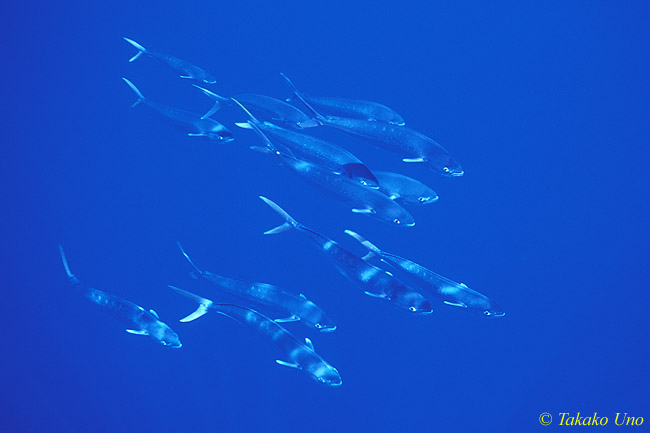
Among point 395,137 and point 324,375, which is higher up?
point 395,137

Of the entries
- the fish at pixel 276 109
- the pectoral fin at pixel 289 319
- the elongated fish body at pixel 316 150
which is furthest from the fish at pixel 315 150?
the pectoral fin at pixel 289 319

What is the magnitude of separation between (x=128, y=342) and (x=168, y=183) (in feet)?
8.75

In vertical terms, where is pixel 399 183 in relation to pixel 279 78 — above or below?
below

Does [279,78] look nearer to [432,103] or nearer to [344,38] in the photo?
[344,38]

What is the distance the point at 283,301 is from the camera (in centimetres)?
427

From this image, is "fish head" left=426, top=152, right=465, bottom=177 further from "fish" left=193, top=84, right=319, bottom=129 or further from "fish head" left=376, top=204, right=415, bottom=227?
"fish" left=193, top=84, right=319, bottom=129

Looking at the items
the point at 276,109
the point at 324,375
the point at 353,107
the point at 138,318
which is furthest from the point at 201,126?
the point at 324,375

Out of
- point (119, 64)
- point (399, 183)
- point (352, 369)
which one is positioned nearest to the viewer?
point (399, 183)

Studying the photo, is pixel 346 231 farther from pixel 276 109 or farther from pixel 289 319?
pixel 276 109

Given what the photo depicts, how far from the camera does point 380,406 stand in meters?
6.59

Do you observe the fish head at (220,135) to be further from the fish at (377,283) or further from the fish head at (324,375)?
the fish head at (324,375)

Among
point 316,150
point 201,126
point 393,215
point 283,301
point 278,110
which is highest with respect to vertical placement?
point 201,126

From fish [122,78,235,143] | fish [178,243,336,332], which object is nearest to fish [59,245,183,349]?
fish [178,243,336,332]

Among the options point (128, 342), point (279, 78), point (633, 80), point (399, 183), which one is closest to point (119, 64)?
point (279, 78)
